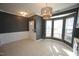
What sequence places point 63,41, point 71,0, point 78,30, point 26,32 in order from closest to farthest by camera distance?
1. point 71,0
2. point 78,30
3. point 63,41
4. point 26,32

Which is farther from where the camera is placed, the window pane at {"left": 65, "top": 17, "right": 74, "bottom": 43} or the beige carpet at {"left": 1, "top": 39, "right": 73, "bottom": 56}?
the window pane at {"left": 65, "top": 17, "right": 74, "bottom": 43}

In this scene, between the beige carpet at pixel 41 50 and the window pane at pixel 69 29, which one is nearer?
the beige carpet at pixel 41 50

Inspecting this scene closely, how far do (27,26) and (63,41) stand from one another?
9.50 feet

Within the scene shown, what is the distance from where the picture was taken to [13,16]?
3.28 meters

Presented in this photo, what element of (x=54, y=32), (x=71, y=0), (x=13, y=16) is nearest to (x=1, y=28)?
(x=13, y=16)

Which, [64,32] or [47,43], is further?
[47,43]

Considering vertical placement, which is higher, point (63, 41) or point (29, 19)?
point (29, 19)

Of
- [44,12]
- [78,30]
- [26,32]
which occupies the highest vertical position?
[44,12]

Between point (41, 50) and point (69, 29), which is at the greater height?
point (69, 29)

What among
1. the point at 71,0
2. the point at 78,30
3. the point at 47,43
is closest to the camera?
the point at 71,0

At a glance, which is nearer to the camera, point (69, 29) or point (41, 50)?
point (41, 50)

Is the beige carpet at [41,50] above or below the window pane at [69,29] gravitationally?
below

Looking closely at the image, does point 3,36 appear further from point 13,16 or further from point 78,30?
point 78,30

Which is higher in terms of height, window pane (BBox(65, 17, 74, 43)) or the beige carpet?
window pane (BBox(65, 17, 74, 43))
